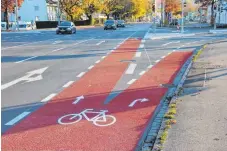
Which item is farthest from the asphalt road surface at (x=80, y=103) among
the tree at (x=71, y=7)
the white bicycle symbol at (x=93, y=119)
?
the tree at (x=71, y=7)

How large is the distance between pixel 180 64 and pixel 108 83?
5188mm

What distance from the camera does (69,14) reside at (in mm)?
83250

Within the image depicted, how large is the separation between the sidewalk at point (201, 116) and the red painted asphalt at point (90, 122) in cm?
61

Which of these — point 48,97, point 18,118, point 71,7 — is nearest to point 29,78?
point 48,97

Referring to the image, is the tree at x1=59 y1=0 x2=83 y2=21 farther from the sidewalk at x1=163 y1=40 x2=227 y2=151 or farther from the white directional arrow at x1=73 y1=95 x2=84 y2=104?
the white directional arrow at x1=73 y1=95 x2=84 y2=104

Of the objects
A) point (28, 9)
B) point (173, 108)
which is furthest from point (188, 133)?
point (28, 9)

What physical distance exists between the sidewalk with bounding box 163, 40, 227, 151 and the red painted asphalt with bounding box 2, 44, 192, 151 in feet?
2.01

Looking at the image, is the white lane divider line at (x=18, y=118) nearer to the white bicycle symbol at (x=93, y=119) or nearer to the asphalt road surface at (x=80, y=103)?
the asphalt road surface at (x=80, y=103)

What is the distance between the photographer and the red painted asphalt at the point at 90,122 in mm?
5430

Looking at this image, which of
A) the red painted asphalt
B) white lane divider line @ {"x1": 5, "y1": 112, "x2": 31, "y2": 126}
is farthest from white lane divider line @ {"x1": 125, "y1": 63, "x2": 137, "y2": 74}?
white lane divider line @ {"x1": 5, "y1": 112, "x2": 31, "y2": 126}

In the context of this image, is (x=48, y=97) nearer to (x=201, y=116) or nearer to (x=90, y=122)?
(x=90, y=122)

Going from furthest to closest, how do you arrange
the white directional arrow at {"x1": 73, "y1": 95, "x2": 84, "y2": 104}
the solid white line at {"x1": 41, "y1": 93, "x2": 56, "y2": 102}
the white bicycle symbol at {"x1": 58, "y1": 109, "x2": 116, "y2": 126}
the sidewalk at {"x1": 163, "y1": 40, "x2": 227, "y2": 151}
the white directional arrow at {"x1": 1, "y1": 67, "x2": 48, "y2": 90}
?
1. the white directional arrow at {"x1": 1, "y1": 67, "x2": 48, "y2": 90}
2. the solid white line at {"x1": 41, "y1": 93, "x2": 56, "y2": 102}
3. the white directional arrow at {"x1": 73, "y1": 95, "x2": 84, "y2": 104}
4. the white bicycle symbol at {"x1": 58, "y1": 109, "x2": 116, "y2": 126}
5. the sidewalk at {"x1": 163, "y1": 40, "x2": 227, "y2": 151}

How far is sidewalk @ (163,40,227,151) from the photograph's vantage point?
511cm

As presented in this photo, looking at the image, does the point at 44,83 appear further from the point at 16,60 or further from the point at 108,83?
the point at 16,60
